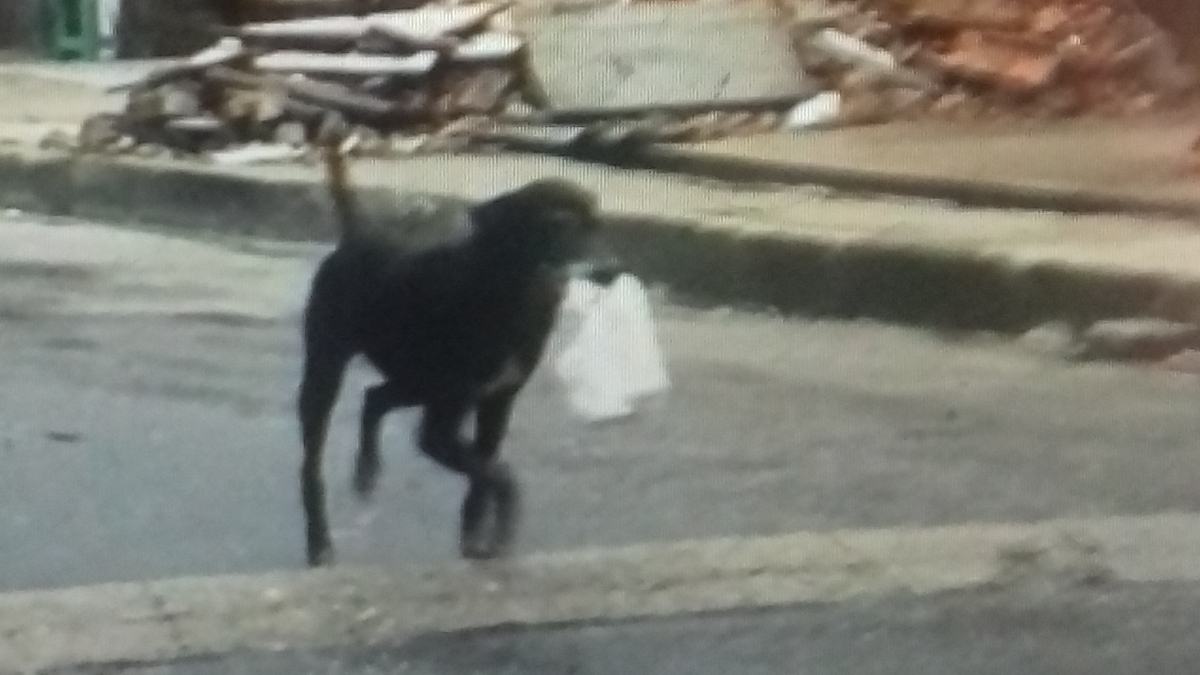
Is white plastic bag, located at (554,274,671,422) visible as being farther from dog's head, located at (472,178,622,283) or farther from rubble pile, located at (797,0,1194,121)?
rubble pile, located at (797,0,1194,121)

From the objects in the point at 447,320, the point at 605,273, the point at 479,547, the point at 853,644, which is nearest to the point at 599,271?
the point at 605,273

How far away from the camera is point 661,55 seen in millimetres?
1303

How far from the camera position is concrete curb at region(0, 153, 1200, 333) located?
1238mm

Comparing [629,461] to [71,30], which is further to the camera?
[629,461]

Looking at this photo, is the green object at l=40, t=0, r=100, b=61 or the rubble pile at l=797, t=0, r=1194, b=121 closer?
the green object at l=40, t=0, r=100, b=61

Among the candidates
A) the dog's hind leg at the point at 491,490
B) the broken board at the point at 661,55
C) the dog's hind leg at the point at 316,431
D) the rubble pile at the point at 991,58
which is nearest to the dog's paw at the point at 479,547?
the dog's hind leg at the point at 491,490

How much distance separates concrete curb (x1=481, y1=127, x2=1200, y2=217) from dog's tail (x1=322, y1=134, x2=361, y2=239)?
11 centimetres

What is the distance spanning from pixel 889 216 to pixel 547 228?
11.6 inches

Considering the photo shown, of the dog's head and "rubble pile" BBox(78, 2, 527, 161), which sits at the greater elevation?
"rubble pile" BBox(78, 2, 527, 161)

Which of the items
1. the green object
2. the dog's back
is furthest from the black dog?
the green object

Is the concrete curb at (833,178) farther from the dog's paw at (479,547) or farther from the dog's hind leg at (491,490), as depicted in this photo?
the dog's paw at (479,547)

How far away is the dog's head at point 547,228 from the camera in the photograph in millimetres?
1264

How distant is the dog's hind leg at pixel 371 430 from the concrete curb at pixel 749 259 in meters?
0.13

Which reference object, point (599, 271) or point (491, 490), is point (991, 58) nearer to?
point (599, 271)
